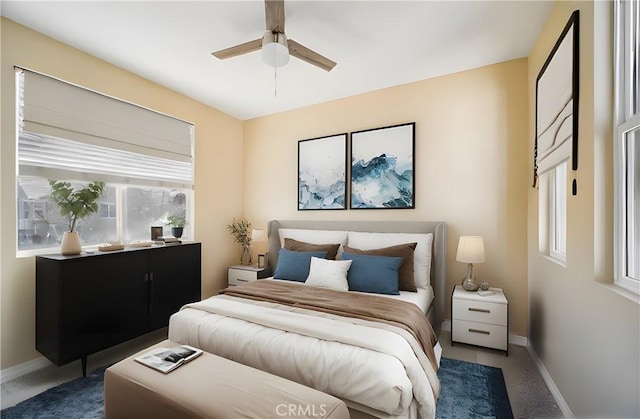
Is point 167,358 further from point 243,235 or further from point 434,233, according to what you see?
point 243,235

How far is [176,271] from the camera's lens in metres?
3.11

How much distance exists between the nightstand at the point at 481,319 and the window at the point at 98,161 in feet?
10.9

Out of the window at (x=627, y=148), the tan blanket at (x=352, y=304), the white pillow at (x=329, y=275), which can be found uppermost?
the window at (x=627, y=148)

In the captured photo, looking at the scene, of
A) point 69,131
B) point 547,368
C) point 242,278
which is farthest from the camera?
point 242,278

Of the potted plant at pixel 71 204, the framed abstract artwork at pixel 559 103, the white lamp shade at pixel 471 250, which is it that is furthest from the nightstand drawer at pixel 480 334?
the potted plant at pixel 71 204

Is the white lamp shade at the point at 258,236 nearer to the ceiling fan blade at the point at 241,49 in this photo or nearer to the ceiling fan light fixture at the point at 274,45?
the ceiling fan blade at the point at 241,49

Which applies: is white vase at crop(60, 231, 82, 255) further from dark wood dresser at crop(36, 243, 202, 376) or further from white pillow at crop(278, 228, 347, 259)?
white pillow at crop(278, 228, 347, 259)

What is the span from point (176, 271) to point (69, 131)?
1648mm

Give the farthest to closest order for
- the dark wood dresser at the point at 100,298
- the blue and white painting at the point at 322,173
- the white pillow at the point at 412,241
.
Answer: the blue and white painting at the point at 322,173 < the white pillow at the point at 412,241 < the dark wood dresser at the point at 100,298

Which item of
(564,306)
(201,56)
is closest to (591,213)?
(564,306)

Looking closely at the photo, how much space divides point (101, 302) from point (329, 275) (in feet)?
6.52

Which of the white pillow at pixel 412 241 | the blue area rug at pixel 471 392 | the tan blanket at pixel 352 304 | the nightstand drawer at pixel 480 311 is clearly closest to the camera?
the blue area rug at pixel 471 392

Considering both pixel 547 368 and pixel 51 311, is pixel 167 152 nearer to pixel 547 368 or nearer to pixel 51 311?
pixel 51 311

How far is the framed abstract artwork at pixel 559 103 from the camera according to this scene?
1697 millimetres
